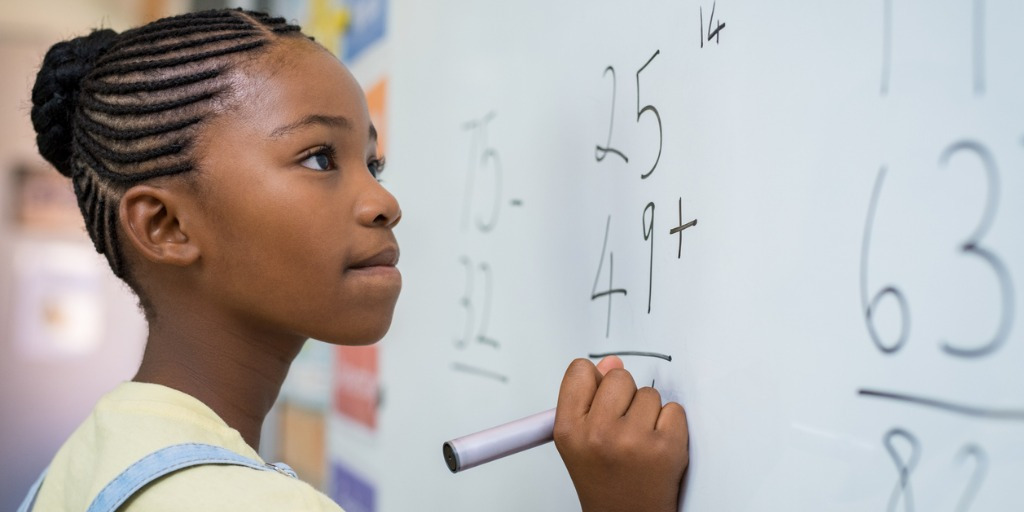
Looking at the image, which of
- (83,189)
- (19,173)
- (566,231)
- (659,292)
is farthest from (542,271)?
(19,173)

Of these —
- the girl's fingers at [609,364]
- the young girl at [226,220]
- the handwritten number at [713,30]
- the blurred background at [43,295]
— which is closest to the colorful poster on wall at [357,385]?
the young girl at [226,220]

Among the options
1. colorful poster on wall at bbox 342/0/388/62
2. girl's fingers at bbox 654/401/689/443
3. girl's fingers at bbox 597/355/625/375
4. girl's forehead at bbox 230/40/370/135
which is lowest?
girl's fingers at bbox 654/401/689/443

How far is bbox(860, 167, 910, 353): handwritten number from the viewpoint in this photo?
305 millimetres

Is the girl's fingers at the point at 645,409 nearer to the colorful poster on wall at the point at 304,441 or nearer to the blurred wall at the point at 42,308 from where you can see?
the colorful poster on wall at the point at 304,441

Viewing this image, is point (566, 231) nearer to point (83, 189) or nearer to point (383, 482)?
point (83, 189)

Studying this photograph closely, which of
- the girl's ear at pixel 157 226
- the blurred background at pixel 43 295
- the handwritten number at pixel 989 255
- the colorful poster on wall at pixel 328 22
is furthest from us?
the blurred background at pixel 43 295

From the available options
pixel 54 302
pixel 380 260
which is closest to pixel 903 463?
pixel 380 260

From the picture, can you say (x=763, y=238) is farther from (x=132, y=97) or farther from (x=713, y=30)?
(x=132, y=97)

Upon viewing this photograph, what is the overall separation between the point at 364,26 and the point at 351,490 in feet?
1.74

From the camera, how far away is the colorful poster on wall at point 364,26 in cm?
90

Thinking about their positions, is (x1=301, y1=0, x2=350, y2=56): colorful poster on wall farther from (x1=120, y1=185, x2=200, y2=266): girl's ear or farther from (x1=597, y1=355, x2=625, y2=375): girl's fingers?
(x1=597, y1=355, x2=625, y2=375): girl's fingers

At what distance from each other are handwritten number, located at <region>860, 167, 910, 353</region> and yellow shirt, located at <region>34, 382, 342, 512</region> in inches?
10.2

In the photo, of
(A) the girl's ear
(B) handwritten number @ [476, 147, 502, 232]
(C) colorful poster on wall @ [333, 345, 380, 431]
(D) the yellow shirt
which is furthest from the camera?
(C) colorful poster on wall @ [333, 345, 380, 431]

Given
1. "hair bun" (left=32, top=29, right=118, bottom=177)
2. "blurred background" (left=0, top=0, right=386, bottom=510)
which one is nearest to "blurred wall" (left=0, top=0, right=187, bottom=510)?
"blurred background" (left=0, top=0, right=386, bottom=510)
